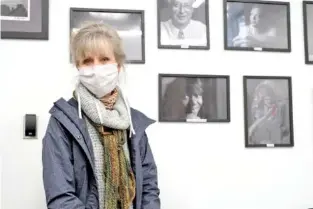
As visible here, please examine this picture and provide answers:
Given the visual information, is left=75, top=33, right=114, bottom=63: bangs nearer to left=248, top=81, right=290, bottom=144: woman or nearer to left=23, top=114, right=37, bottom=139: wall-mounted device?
left=23, top=114, right=37, bottom=139: wall-mounted device

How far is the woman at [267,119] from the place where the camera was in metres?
1.75

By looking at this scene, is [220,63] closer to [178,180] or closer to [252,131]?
[252,131]

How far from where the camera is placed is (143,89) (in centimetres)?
167

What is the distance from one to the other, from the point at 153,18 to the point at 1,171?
825 millimetres

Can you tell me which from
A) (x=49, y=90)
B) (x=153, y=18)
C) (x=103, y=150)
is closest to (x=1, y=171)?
(x=49, y=90)

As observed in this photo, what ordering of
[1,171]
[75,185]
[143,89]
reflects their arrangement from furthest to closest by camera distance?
[143,89], [1,171], [75,185]

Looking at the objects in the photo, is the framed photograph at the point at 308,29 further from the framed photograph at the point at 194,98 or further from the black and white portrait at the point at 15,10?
the black and white portrait at the point at 15,10

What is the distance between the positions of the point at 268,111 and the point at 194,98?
322 millimetres

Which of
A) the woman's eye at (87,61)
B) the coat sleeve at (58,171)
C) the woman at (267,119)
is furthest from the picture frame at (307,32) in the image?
the coat sleeve at (58,171)

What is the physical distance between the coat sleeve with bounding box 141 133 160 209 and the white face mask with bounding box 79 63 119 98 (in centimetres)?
23

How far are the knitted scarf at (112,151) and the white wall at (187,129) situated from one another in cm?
32

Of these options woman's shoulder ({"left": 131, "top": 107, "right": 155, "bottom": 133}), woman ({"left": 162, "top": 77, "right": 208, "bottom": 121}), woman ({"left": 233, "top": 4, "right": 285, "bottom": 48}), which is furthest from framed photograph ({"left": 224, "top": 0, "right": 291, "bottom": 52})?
woman's shoulder ({"left": 131, "top": 107, "right": 155, "bottom": 133})

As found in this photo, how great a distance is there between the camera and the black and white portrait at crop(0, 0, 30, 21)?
5.26ft

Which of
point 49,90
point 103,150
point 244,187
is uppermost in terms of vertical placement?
point 49,90
